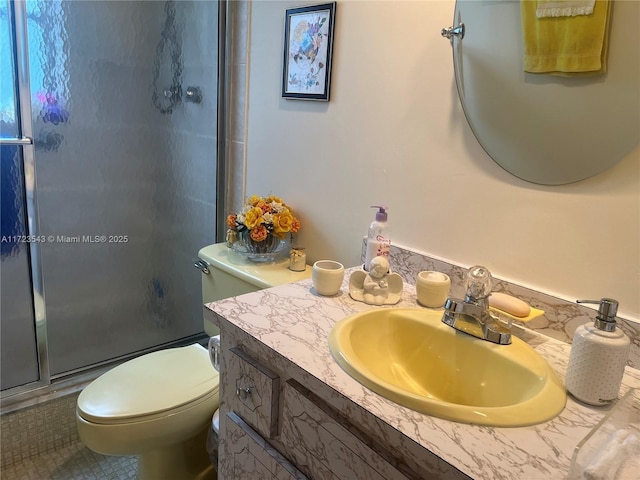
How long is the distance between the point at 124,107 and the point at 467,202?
1318mm

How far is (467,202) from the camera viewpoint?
1.10m

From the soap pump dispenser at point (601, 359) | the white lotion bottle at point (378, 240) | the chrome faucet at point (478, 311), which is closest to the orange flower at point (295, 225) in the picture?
the white lotion bottle at point (378, 240)

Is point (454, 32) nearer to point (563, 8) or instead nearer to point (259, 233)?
point (563, 8)

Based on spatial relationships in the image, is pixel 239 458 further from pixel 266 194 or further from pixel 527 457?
pixel 266 194

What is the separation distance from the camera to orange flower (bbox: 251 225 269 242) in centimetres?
149

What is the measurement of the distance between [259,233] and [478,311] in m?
0.77

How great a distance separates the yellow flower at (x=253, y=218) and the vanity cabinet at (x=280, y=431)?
560 millimetres

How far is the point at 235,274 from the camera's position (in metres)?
1.50

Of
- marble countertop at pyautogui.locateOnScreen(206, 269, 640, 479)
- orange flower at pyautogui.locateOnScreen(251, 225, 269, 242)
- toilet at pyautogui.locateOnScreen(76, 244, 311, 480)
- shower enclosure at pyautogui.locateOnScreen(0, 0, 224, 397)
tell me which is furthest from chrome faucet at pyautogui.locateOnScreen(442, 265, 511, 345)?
shower enclosure at pyautogui.locateOnScreen(0, 0, 224, 397)

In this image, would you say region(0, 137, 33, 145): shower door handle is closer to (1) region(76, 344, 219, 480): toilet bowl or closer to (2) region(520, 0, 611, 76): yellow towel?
(1) region(76, 344, 219, 480): toilet bowl

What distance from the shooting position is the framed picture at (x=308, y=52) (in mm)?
1367

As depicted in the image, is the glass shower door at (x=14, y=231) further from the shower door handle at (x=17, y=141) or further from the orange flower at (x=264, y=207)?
the orange flower at (x=264, y=207)

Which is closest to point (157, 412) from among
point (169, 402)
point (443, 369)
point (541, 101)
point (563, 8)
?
point (169, 402)

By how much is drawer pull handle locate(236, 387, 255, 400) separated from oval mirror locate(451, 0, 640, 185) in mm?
714
